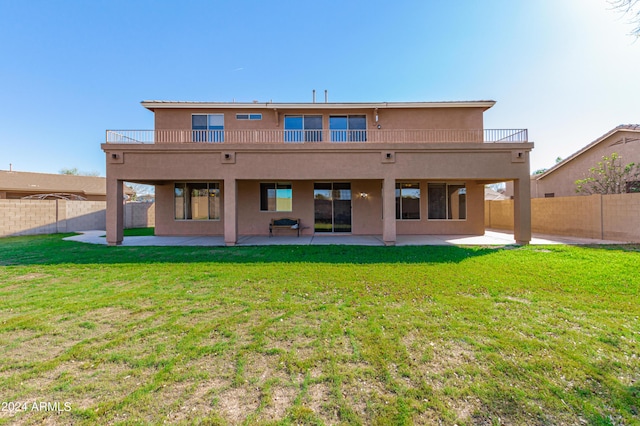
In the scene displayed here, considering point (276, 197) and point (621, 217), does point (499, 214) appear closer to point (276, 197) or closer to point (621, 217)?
point (621, 217)

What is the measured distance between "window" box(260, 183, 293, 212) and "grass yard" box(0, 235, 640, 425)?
283 inches

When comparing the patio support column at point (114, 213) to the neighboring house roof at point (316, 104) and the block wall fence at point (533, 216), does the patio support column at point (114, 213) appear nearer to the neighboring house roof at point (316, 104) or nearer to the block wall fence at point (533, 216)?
the neighboring house roof at point (316, 104)

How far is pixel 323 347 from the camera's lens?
10.6ft

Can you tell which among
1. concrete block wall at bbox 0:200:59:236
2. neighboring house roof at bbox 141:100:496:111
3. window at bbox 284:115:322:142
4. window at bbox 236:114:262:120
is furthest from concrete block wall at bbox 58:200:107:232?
window at bbox 284:115:322:142

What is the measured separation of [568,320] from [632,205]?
11.7m

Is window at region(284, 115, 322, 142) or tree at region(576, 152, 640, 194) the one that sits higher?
window at region(284, 115, 322, 142)

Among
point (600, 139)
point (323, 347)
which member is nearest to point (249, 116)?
point (323, 347)

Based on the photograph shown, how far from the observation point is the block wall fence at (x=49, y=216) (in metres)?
13.8

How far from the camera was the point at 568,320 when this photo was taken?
3.83 meters

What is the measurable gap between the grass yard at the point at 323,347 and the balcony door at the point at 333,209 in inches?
278

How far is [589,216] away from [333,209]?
11.8 metres

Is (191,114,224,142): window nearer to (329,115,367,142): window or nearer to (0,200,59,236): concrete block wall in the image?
(329,115,367,142): window

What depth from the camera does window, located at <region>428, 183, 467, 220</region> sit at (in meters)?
13.7

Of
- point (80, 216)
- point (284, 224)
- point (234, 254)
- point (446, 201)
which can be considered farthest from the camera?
point (80, 216)
